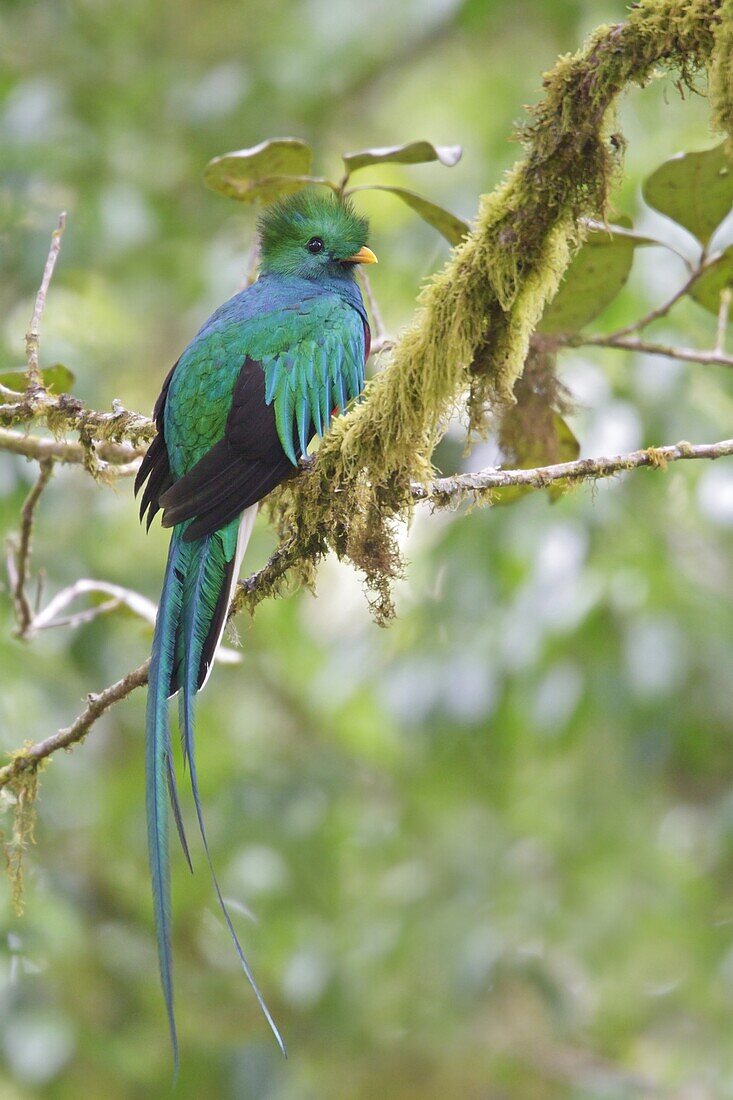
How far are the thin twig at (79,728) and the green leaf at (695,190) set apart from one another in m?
1.31

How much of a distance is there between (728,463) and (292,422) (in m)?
1.91

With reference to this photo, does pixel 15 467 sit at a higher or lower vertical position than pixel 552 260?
higher

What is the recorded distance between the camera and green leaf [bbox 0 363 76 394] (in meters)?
2.36

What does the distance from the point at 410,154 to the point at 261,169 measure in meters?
0.39

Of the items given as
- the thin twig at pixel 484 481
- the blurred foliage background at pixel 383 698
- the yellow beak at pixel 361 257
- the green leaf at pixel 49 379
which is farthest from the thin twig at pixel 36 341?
the blurred foliage background at pixel 383 698

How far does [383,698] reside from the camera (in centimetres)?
459

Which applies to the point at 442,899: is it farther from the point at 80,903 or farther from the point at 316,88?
the point at 316,88

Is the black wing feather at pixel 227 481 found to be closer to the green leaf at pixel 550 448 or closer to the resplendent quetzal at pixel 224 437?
the resplendent quetzal at pixel 224 437

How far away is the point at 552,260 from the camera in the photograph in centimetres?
177

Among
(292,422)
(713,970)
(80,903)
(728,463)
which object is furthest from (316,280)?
(713,970)

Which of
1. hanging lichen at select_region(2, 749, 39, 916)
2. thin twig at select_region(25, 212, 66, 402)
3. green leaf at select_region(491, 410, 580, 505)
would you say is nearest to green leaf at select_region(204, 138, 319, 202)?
thin twig at select_region(25, 212, 66, 402)

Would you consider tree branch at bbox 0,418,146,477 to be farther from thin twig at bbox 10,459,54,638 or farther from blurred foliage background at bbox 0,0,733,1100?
blurred foliage background at bbox 0,0,733,1100

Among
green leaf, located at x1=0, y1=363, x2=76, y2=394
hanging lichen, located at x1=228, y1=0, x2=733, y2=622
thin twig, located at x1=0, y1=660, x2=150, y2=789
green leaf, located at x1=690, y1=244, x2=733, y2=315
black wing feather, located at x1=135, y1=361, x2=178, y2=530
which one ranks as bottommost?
thin twig, located at x1=0, y1=660, x2=150, y2=789

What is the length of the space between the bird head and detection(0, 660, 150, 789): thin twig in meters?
1.16
